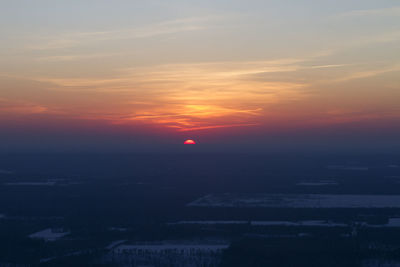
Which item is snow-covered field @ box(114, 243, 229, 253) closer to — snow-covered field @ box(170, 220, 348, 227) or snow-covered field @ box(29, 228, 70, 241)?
snow-covered field @ box(29, 228, 70, 241)

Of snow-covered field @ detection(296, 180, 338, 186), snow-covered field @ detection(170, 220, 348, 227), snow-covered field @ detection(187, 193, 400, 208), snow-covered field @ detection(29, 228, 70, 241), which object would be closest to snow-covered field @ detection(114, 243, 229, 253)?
snow-covered field @ detection(29, 228, 70, 241)

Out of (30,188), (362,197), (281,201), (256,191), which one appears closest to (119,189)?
(30,188)

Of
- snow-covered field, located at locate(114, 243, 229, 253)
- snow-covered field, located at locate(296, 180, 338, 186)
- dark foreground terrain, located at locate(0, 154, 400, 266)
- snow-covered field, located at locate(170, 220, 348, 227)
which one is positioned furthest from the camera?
snow-covered field, located at locate(296, 180, 338, 186)

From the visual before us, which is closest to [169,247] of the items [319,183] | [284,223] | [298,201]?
[284,223]

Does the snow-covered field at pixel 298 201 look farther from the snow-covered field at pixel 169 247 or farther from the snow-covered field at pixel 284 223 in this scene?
the snow-covered field at pixel 169 247

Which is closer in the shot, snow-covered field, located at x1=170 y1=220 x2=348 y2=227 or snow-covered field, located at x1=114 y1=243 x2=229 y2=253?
snow-covered field, located at x1=114 y1=243 x2=229 y2=253

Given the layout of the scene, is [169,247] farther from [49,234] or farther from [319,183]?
[319,183]
